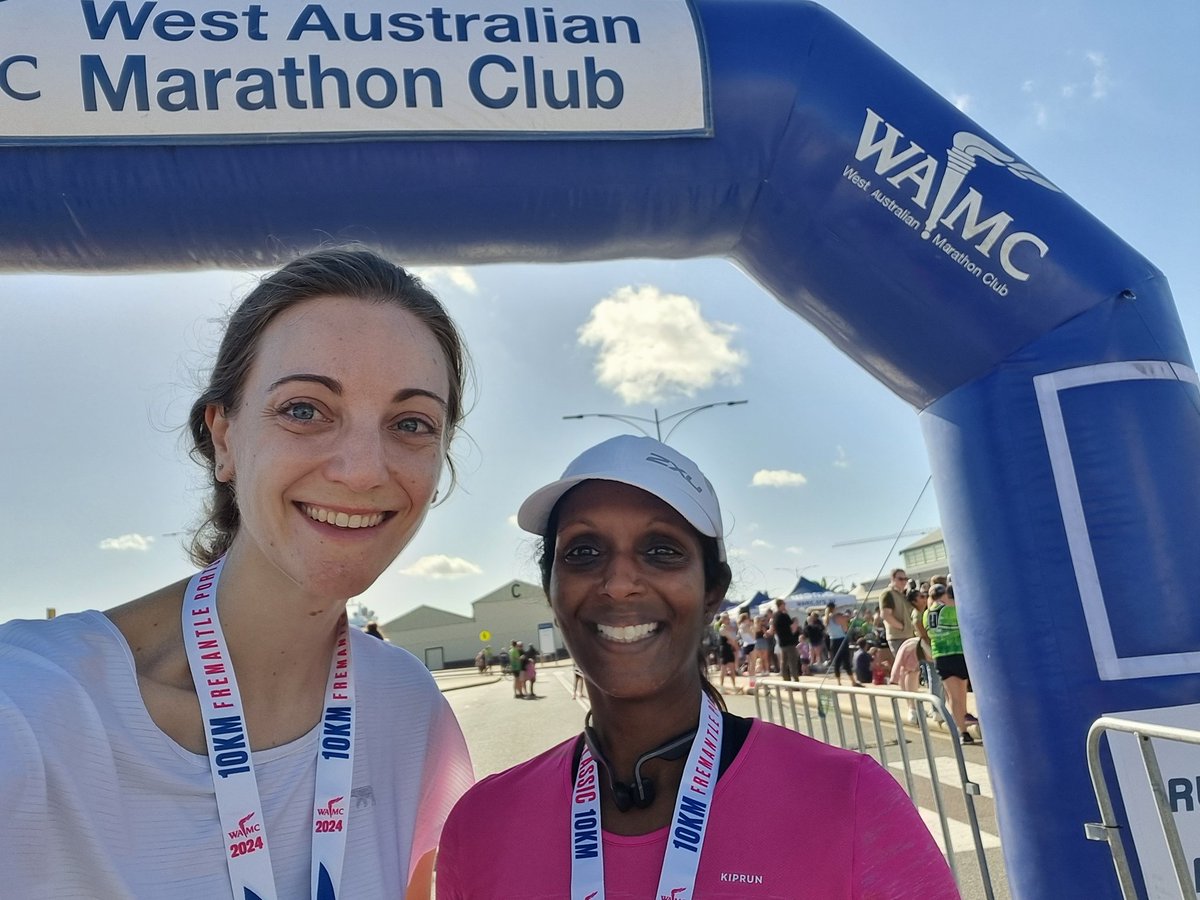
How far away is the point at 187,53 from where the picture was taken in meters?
3.48

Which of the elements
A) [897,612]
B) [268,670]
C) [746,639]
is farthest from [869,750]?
[746,639]

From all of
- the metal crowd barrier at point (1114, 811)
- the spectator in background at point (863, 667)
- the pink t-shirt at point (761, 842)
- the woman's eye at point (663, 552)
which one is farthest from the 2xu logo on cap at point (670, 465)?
the spectator in background at point (863, 667)

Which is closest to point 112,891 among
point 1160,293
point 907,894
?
point 907,894

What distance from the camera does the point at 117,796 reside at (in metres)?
1.29

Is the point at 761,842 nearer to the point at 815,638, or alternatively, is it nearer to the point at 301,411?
the point at 301,411

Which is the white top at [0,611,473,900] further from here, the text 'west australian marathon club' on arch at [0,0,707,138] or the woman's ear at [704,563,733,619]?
the text 'west australian marathon club' on arch at [0,0,707,138]

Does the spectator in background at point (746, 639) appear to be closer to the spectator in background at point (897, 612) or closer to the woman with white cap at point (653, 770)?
the spectator in background at point (897, 612)

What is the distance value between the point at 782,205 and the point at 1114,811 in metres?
2.79

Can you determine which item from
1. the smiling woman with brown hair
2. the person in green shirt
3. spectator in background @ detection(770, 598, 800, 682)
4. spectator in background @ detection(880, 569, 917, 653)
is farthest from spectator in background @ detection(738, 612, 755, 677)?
the smiling woman with brown hair

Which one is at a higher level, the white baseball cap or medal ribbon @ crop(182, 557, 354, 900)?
the white baseball cap

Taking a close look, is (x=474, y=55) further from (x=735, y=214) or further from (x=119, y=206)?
(x=119, y=206)

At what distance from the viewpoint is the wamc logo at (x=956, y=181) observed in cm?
345

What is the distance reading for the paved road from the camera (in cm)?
493

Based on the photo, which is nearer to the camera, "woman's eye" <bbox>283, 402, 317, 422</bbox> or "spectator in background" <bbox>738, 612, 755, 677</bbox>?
"woman's eye" <bbox>283, 402, 317, 422</bbox>
